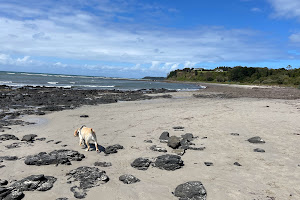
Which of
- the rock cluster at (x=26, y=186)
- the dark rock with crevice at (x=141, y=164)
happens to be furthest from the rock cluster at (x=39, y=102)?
the dark rock with crevice at (x=141, y=164)

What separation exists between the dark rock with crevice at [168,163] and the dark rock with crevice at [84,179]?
5.14ft

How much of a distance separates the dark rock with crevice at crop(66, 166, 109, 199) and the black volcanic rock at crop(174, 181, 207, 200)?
1.82 m

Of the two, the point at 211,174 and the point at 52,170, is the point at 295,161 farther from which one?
the point at 52,170

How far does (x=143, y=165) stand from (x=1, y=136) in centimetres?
657

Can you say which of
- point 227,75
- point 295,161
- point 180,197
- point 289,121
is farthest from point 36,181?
point 227,75

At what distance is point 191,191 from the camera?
184 inches

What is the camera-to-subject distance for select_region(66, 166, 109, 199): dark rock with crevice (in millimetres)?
4824

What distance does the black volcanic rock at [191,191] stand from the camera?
4586 millimetres

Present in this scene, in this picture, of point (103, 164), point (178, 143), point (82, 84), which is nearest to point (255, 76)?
point (82, 84)

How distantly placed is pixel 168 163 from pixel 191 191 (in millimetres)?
1488

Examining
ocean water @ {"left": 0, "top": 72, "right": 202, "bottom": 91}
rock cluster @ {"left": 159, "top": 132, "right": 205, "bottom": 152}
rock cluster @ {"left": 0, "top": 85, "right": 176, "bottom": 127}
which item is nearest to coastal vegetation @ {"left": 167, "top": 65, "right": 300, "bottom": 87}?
ocean water @ {"left": 0, "top": 72, "right": 202, "bottom": 91}

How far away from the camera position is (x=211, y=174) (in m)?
5.76

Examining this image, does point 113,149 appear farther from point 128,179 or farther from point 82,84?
point 82,84

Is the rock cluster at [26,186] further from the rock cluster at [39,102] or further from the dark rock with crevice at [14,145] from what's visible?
the rock cluster at [39,102]
